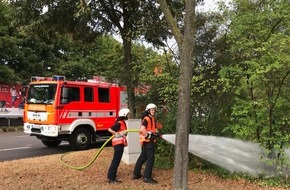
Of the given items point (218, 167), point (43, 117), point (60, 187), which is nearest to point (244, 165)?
point (218, 167)

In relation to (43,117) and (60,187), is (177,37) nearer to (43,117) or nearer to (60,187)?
(60,187)

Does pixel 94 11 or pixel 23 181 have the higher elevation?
pixel 94 11

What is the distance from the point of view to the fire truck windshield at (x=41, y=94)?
11.4 m

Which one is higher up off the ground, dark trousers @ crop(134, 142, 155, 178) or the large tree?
the large tree

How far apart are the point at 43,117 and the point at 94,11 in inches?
146

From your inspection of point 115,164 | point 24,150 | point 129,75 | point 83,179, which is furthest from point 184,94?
point 24,150

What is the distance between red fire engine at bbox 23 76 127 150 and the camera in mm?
11312

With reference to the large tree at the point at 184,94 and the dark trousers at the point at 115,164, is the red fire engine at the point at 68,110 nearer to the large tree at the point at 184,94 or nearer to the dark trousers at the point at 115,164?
the dark trousers at the point at 115,164

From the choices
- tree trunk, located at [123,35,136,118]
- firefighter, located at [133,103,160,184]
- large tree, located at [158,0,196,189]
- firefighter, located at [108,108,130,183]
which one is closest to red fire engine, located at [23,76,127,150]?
tree trunk, located at [123,35,136,118]

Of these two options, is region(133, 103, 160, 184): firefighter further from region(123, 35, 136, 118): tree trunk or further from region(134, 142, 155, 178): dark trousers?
region(123, 35, 136, 118): tree trunk

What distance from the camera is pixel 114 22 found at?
Answer: 10789mm

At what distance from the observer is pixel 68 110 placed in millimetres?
11523

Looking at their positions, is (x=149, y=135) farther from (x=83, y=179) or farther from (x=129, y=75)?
(x=129, y=75)

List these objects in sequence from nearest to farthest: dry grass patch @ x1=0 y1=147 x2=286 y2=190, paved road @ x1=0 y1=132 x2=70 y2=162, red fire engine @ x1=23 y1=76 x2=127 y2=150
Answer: dry grass patch @ x1=0 y1=147 x2=286 y2=190
paved road @ x1=0 y1=132 x2=70 y2=162
red fire engine @ x1=23 y1=76 x2=127 y2=150
